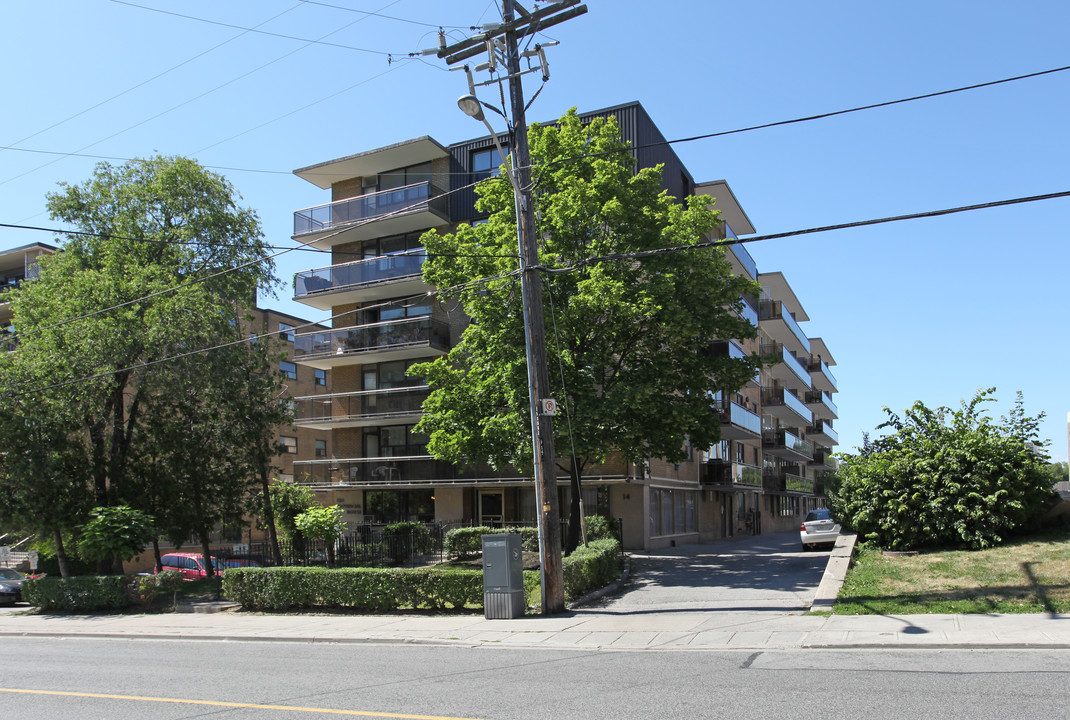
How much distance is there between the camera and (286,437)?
4666cm

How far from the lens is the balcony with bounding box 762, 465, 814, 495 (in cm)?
4766

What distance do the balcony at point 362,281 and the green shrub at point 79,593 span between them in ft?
48.4

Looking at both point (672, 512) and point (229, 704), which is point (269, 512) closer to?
point (672, 512)

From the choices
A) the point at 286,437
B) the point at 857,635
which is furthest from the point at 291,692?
the point at 286,437

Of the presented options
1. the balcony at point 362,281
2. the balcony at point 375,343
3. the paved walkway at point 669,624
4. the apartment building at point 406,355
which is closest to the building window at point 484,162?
the apartment building at point 406,355

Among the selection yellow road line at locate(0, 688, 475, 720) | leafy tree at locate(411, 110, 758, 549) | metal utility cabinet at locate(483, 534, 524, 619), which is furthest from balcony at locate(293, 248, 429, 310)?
yellow road line at locate(0, 688, 475, 720)

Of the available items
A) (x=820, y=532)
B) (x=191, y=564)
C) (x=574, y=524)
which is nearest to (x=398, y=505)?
(x=191, y=564)

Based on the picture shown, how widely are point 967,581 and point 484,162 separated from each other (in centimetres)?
2370

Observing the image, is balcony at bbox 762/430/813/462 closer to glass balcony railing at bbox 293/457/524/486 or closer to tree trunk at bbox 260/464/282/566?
glass balcony railing at bbox 293/457/524/486

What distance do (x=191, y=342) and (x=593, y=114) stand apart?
16450 mm

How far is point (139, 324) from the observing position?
23094mm

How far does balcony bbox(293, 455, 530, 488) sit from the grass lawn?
16.6 m

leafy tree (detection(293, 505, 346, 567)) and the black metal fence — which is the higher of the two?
leafy tree (detection(293, 505, 346, 567))

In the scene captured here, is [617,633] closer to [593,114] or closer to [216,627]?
[216,627]
